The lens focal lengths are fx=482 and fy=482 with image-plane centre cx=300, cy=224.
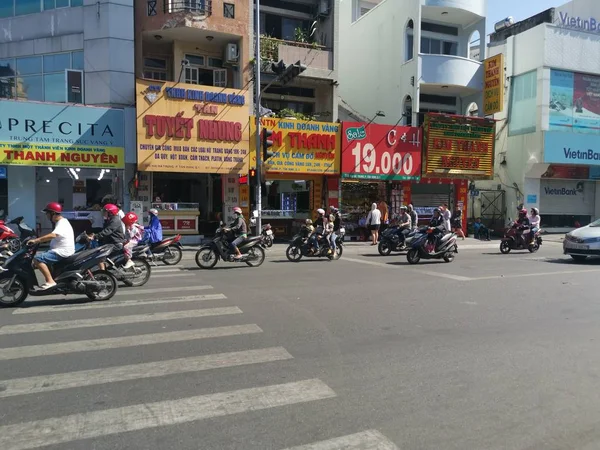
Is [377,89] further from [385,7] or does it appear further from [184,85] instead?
[184,85]

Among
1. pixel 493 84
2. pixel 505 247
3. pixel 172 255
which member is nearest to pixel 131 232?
pixel 172 255

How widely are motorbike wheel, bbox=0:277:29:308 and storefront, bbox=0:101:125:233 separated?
33.9 ft

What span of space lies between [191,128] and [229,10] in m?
4.94

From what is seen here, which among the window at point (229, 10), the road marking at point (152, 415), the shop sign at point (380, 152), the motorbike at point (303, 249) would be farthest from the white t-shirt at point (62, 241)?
the shop sign at point (380, 152)

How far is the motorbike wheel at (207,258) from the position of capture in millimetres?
12241

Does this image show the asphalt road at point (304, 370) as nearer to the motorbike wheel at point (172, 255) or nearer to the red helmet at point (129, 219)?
the red helmet at point (129, 219)

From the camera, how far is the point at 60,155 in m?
16.6

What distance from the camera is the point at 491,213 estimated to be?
26.2 meters

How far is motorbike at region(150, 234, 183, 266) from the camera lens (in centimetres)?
1239

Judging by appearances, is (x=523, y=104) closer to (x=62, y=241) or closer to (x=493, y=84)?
(x=493, y=84)

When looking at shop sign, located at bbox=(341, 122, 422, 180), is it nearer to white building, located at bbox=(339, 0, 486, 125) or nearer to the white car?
white building, located at bbox=(339, 0, 486, 125)

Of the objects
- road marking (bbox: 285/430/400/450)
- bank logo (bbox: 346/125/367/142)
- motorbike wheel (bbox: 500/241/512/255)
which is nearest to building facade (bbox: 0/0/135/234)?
bank logo (bbox: 346/125/367/142)

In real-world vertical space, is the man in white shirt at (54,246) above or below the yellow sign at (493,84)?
below

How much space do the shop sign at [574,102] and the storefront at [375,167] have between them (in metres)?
7.76
